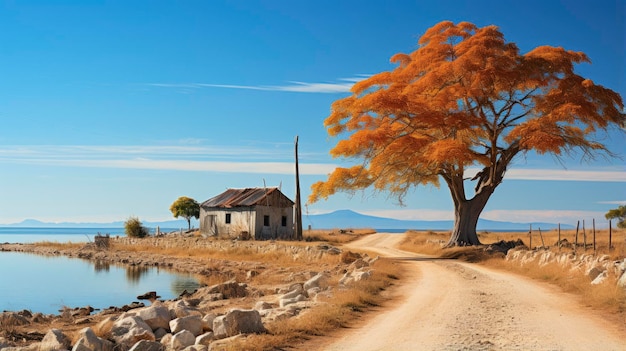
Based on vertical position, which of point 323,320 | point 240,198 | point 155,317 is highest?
point 240,198

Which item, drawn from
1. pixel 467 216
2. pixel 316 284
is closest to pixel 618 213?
pixel 467 216

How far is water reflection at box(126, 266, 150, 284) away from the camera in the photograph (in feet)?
111

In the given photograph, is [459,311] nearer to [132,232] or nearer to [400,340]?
[400,340]

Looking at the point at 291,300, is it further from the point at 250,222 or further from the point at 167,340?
the point at 250,222

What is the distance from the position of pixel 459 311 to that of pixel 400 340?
3802 mm

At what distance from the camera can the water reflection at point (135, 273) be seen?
3381 cm

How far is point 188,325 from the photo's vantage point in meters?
12.6

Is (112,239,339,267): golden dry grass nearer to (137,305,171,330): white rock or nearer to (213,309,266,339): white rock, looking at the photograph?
(137,305,171,330): white rock

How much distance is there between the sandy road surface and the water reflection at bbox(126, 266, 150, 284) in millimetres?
19082

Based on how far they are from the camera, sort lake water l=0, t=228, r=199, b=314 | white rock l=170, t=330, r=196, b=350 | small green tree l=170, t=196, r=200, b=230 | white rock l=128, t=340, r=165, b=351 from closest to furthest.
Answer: white rock l=128, t=340, r=165, b=351
white rock l=170, t=330, r=196, b=350
lake water l=0, t=228, r=199, b=314
small green tree l=170, t=196, r=200, b=230

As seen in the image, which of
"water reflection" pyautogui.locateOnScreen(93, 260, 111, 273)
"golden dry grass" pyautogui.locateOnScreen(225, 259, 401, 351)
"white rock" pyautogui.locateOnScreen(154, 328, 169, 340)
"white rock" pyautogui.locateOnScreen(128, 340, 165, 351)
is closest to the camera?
"white rock" pyautogui.locateOnScreen(128, 340, 165, 351)

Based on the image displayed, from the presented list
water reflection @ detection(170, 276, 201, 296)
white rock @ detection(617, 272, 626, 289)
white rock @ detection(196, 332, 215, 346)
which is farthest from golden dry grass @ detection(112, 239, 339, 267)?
white rock @ detection(196, 332, 215, 346)

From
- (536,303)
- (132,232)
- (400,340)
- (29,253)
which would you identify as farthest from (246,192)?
(400,340)

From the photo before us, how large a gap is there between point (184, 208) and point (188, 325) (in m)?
68.8
